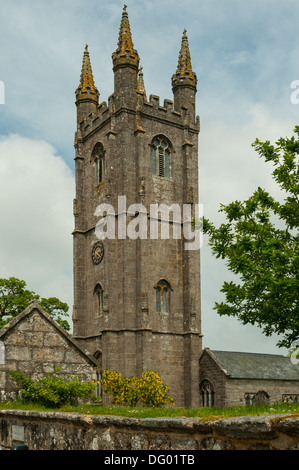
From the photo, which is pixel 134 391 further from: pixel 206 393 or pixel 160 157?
pixel 160 157

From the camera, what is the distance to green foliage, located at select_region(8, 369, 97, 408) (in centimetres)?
903

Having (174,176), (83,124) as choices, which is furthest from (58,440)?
(83,124)

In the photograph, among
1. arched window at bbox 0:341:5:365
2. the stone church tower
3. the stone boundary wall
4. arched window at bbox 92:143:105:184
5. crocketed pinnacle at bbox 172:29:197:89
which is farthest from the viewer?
crocketed pinnacle at bbox 172:29:197:89

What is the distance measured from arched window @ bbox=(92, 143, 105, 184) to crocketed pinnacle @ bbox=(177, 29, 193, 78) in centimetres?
865

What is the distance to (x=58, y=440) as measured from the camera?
6.77 meters

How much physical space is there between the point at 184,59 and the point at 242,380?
24.7 m

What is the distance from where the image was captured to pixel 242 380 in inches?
1421

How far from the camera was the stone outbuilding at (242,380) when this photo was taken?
3553 centimetres

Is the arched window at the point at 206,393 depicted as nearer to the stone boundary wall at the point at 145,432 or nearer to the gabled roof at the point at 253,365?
the gabled roof at the point at 253,365

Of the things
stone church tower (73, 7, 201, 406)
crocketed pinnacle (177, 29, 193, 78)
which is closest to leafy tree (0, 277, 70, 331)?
stone church tower (73, 7, 201, 406)

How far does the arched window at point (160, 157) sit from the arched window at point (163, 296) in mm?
7908

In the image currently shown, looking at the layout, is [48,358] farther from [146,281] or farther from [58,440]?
[146,281]

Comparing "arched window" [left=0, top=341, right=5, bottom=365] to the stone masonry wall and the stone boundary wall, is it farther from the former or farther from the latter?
the stone boundary wall

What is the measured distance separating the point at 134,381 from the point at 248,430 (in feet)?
88.4
